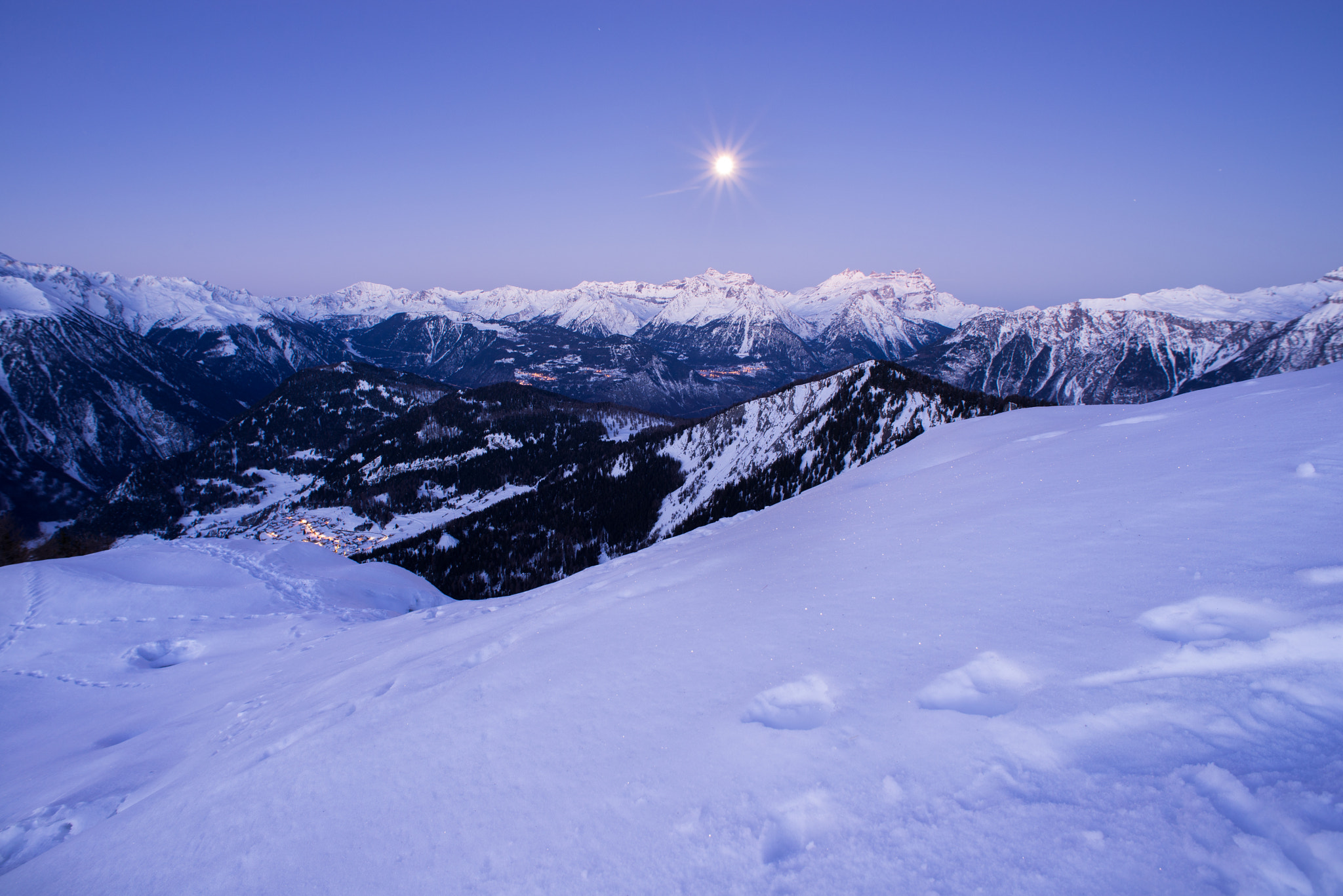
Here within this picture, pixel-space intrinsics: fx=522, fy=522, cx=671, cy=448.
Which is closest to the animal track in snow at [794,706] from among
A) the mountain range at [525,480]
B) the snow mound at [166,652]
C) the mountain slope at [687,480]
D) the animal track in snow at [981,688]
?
the animal track in snow at [981,688]

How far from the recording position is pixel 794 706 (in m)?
4.46

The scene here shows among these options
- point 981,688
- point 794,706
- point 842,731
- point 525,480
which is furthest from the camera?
point 525,480

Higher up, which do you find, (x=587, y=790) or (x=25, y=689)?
(x=587, y=790)

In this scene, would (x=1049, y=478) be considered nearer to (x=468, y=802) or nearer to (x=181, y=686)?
(x=468, y=802)

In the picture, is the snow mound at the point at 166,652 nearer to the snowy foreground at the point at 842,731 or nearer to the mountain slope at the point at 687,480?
the snowy foreground at the point at 842,731

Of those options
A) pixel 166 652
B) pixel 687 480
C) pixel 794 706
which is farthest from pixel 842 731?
pixel 687 480

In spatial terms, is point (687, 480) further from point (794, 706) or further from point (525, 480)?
point (794, 706)

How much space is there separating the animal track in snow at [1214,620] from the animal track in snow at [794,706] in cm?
269

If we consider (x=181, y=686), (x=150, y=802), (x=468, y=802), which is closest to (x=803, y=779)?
(x=468, y=802)

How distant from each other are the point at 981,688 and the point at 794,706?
146 cm

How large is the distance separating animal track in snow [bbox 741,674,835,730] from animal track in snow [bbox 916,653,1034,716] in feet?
2.51

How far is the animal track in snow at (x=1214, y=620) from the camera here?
12.9 ft

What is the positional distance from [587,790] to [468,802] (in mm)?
980

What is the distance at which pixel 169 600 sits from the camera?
1529cm
